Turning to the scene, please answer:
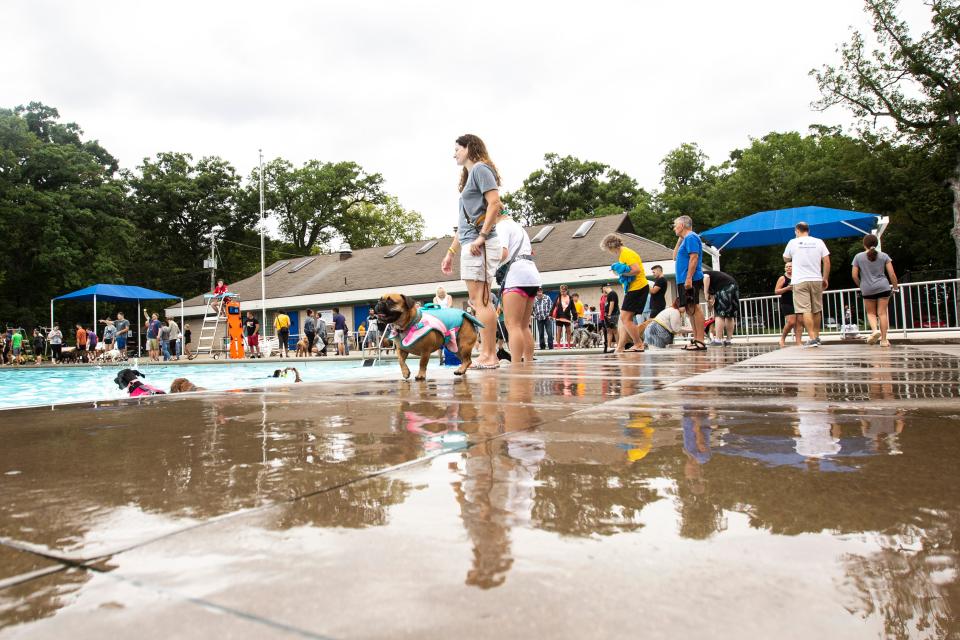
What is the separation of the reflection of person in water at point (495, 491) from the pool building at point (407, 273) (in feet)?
78.4

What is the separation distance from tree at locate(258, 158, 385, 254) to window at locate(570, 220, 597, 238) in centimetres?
2805

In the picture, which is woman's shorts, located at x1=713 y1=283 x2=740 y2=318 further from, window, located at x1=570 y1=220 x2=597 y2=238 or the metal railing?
window, located at x1=570 y1=220 x2=597 y2=238

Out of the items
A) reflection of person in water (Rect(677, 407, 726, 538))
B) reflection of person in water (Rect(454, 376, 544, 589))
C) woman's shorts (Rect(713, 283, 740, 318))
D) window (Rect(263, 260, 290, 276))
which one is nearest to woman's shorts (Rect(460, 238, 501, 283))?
reflection of person in water (Rect(454, 376, 544, 589))

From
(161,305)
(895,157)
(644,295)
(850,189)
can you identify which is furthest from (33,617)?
(161,305)

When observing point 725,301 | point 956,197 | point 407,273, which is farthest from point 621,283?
point 407,273

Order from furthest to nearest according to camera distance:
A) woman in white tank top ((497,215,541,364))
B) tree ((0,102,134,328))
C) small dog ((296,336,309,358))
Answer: tree ((0,102,134,328)) → small dog ((296,336,309,358)) → woman in white tank top ((497,215,541,364))

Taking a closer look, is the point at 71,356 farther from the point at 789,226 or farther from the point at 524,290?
the point at 524,290

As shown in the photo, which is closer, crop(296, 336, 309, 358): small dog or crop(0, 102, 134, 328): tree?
crop(296, 336, 309, 358): small dog

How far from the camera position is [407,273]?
3394 cm

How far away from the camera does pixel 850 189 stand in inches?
1228

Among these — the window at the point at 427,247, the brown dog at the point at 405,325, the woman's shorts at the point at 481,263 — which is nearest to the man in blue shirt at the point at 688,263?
the woman's shorts at the point at 481,263

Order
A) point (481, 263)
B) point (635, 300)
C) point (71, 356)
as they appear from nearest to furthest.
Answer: point (481, 263)
point (635, 300)
point (71, 356)

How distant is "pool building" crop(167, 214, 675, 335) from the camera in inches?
1096

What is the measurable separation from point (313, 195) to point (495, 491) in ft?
181
